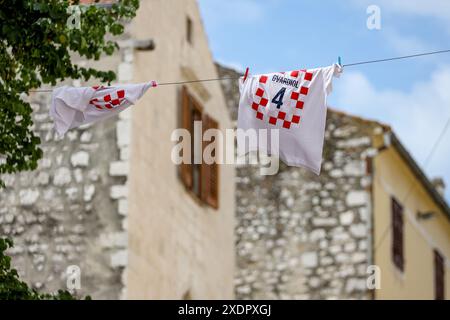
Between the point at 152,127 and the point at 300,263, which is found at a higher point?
the point at 152,127

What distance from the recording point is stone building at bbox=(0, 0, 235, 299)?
20438 millimetres

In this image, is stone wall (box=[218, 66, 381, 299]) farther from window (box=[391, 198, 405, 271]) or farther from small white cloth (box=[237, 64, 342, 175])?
small white cloth (box=[237, 64, 342, 175])

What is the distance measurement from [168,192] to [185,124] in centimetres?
129

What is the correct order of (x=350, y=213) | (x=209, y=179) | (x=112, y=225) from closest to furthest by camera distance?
(x=112, y=225), (x=209, y=179), (x=350, y=213)

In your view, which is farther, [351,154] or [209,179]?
[351,154]

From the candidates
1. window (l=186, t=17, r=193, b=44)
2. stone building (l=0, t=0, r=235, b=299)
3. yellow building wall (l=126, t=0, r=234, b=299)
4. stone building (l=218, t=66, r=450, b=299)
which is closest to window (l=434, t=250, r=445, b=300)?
stone building (l=218, t=66, r=450, b=299)

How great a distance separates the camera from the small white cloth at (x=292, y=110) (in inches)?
563

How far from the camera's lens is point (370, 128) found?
27594 millimetres

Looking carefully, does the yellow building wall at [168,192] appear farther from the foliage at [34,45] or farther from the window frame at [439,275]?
the window frame at [439,275]

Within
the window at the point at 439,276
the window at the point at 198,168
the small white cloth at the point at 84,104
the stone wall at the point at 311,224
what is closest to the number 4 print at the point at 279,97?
the small white cloth at the point at 84,104

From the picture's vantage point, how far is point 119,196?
67.2 ft

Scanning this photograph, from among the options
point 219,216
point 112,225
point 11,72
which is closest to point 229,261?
point 219,216
